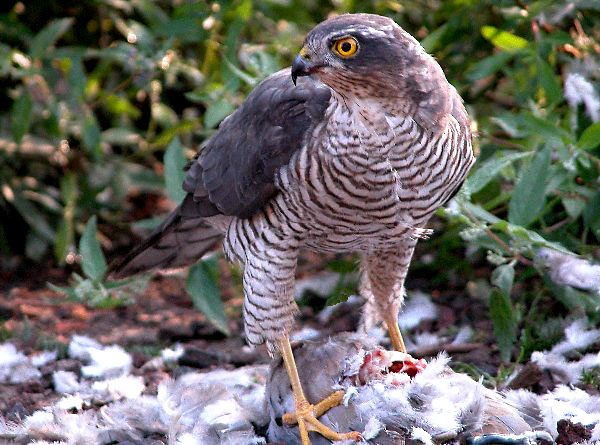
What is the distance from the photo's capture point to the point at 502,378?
143 inches

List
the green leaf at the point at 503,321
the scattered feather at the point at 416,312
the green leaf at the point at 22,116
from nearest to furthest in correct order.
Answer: the green leaf at the point at 503,321
the scattered feather at the point at 416,312
the green leaf at the point at 22,116

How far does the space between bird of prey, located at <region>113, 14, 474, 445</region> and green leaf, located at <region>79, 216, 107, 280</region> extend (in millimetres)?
644

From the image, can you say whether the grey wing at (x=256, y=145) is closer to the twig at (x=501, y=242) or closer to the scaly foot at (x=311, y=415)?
the scaly foot at (x=311, y=415)

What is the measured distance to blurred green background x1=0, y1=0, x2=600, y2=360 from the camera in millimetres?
3891

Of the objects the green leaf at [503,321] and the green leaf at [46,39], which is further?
the green leaf at [46,39]

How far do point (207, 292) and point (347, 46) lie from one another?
1843 millimetres

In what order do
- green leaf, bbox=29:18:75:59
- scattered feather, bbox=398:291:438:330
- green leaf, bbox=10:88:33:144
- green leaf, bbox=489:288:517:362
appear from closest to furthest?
green leaf, bbox=489:288:517:362
scattered feather, bbox=398:291:438:330
green leaf, bbox=29:18:75:59
green leaf, bbox=10:88:33:144

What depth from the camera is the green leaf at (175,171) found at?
406cm

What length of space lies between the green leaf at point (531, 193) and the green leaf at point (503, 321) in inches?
13.4

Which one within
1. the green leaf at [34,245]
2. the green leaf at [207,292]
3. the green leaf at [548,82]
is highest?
the green leaf at [548,82]

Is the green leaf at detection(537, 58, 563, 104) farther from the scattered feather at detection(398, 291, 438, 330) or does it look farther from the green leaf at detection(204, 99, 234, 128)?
the green leaf at detection(204, 99, 234, 128)

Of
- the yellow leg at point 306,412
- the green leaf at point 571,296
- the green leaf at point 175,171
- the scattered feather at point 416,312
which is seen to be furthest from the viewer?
the scattered feather at point 416,312

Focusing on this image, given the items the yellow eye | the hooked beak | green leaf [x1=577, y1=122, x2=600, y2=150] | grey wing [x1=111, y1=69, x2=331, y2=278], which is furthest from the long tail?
green leaf [x1=577, y1=122, x2=600, y2=150]

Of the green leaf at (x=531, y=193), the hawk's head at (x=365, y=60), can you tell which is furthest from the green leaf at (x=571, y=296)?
the hawk's head at (x=365, y=60)
